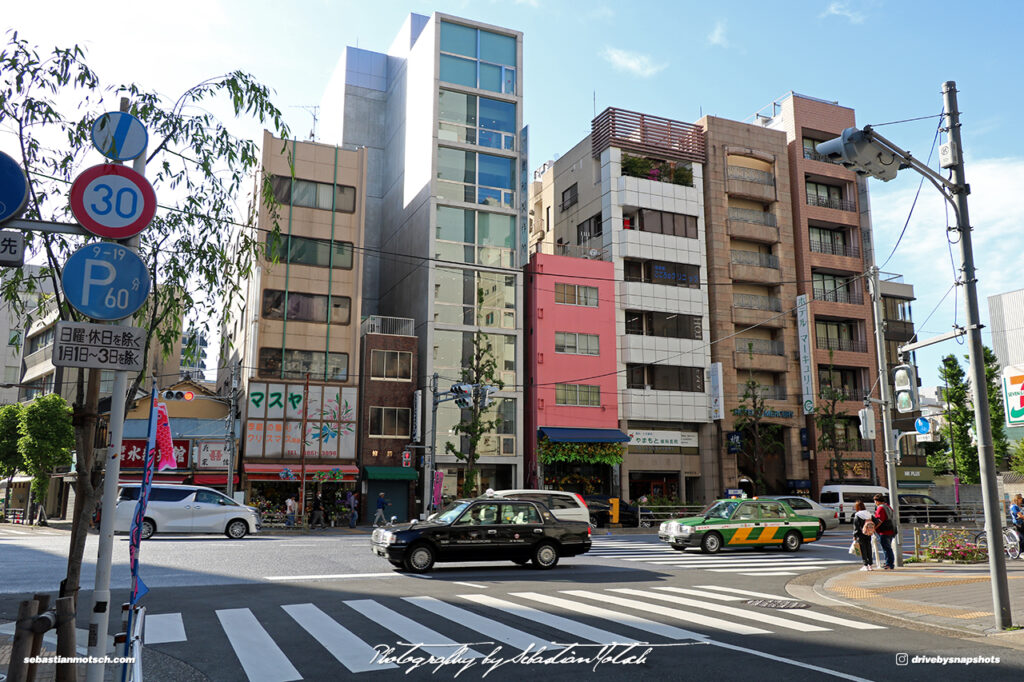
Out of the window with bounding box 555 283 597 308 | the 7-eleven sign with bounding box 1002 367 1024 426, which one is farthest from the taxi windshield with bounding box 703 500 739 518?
the window with bounding box 555 283 597 308

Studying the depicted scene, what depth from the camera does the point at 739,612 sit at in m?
11.5

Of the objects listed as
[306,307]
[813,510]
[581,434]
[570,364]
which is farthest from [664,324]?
[306,307]

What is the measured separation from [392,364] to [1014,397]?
1365 inches

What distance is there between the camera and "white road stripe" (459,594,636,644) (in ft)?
30.3

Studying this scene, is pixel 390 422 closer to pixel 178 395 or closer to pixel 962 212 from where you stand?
pixel 178 395

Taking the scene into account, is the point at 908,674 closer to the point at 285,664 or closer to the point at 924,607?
the point at 924,607

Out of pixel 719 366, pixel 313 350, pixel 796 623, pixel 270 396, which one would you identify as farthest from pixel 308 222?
pixel 796 623

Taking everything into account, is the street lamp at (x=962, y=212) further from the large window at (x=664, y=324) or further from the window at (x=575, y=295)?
the large window at (x=664, y=324)

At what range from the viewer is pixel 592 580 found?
1550 centimetres

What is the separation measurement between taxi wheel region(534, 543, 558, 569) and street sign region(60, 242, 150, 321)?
14.0 metres

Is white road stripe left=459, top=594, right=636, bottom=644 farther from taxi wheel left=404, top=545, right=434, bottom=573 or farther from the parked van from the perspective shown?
the parked van

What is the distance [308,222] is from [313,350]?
23.1ft

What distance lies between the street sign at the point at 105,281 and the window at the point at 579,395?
38348mm

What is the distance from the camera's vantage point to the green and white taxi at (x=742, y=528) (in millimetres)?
22484
